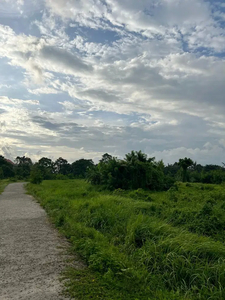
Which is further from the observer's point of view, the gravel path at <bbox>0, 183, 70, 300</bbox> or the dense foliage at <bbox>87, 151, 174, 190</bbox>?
the dense foliage at <bbox>87, 151, 174, 190</bbox>

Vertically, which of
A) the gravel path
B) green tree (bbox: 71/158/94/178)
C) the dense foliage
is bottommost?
the gravel path

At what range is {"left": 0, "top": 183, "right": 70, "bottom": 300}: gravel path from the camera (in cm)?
378

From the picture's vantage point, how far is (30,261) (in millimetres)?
5000

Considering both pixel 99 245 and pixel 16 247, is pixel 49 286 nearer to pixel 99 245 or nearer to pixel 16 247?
pixel 99 245

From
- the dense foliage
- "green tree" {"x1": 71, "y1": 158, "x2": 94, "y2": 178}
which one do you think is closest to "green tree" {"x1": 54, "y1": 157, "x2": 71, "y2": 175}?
"green tree" {"x1": 71, "y1": 158, "x2": 94, "y2": 178}

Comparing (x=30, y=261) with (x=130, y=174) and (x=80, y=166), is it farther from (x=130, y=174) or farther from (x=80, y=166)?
(x=80, y=166)

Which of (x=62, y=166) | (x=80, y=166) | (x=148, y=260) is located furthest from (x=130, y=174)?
(x=62, y=166)

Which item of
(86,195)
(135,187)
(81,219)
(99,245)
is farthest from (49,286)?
(135,187)

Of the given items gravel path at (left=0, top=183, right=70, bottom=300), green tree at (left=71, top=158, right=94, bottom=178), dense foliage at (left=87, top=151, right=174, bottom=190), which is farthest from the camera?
green tree at (left=71, top=158, right=94, bottom=178)

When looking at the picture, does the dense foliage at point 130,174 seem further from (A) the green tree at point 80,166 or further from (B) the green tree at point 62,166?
(B) the green tree at point 62,166

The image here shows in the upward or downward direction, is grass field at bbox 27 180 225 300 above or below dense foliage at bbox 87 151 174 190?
below

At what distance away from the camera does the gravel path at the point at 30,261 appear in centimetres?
378

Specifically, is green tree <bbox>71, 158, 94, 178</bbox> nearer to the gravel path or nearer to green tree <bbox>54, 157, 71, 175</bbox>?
green tree <bbox>54, 157, 71, 175</bbox>

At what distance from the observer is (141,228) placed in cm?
612
